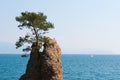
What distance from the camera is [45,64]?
40.6m

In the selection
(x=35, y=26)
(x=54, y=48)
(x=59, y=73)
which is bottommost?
(x=59, y=73)

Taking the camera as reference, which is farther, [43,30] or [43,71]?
[43,30]

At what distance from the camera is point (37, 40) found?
4356 cm

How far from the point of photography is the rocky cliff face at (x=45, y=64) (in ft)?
133

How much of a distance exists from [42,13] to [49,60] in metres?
6.52

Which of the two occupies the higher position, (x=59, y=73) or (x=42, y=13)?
(x=42, y=13)

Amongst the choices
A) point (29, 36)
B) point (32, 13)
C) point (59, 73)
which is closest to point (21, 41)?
point (29, 36)

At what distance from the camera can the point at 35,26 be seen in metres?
43.4

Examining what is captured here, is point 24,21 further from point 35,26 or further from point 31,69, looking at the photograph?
point 31,69

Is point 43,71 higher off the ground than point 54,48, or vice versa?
point 54,48

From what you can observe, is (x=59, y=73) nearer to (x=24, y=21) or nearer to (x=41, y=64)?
(x=41, y=64)

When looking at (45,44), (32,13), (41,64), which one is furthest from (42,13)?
(41,64)

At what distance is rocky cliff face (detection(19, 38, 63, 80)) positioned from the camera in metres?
40.6

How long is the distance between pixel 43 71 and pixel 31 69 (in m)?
1.77
